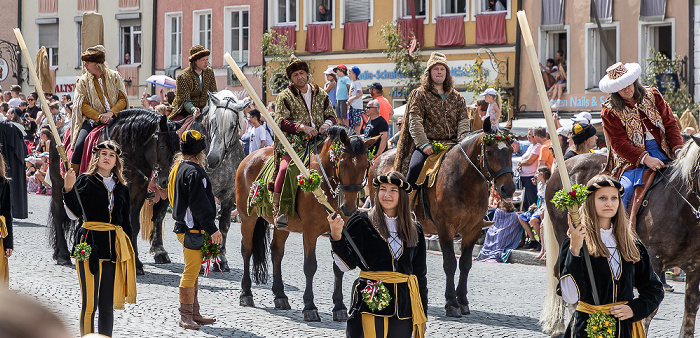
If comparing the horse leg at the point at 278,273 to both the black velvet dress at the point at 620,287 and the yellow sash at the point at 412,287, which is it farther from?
the black velvet dress at the point at 620,287

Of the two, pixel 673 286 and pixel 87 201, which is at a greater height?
pixel 87 201

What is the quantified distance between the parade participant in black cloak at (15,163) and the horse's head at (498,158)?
10.2 metres

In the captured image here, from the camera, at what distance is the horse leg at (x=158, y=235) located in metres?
13.0

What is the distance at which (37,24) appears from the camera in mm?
41000

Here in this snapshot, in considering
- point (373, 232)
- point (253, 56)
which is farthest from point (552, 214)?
point (253, 56)

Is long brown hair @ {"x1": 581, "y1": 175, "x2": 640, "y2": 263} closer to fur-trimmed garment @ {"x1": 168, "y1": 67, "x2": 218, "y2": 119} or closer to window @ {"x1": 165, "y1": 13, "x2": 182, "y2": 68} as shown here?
fur-trimmed garment @ {"x1": 168, "y1": 67, "x2": 218, "y2": 119}

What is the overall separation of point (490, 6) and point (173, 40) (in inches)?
550

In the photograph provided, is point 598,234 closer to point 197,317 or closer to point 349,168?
point 349,168

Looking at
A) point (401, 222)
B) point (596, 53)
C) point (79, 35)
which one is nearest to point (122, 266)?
point (401, 222)

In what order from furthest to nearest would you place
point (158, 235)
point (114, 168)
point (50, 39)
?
point (50, 39)
point (158, 235)
point (114, 168)

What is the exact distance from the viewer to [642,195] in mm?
8164

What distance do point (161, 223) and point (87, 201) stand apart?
6.02m

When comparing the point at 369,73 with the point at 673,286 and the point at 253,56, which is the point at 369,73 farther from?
the point at 673,286

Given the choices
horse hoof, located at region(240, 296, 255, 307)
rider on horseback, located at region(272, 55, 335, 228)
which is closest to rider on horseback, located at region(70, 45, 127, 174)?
rider on horseback, located at region(272, 55, 335, 228)
